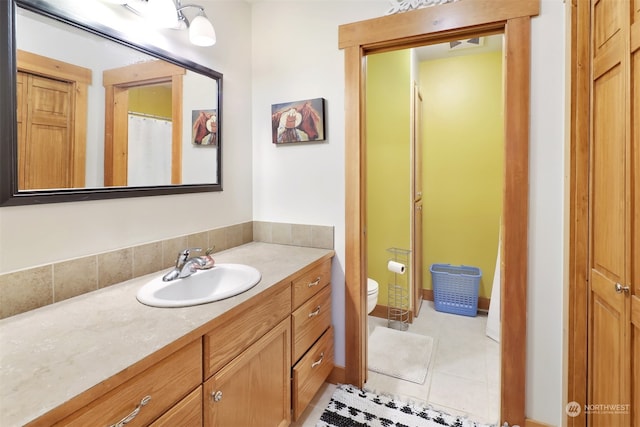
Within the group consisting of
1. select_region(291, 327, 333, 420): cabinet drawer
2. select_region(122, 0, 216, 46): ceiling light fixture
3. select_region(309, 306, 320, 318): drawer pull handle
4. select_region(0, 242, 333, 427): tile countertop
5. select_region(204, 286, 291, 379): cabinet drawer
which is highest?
select_region(122, 0, 216, 46): ceiling light fixture

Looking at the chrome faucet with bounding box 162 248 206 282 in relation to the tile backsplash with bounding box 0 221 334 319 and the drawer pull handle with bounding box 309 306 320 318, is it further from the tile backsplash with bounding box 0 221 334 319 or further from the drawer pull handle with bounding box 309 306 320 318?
the drawer pull handle with bounding box 309 306 320 318

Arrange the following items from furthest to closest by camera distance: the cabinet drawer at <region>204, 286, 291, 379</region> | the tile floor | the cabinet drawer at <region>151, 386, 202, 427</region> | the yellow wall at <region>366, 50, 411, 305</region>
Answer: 1. the yellow wall at <region>366, 50, 411, 305</region>
2. the tile floor
3. the cabinet drawer at <region>204, 286, 291, 379</region>
4. the cabinet drawer at <region>151, 386, 202, 427</region>

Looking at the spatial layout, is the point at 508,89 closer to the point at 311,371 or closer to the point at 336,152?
the point at 336,152

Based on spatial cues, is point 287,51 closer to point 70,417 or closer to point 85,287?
point 85,287

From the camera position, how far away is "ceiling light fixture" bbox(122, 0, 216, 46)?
1.35 meters

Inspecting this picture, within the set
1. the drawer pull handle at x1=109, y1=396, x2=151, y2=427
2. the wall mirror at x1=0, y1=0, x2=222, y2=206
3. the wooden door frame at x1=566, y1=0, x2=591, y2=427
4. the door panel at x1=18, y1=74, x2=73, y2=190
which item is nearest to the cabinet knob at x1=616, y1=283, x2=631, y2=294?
the wooden door frame at x1=566, y1=0, x2=591, y2=427

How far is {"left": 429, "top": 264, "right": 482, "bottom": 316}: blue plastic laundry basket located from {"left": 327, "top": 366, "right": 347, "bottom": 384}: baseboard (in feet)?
4.82

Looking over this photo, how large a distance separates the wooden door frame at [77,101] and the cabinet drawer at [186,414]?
86cm

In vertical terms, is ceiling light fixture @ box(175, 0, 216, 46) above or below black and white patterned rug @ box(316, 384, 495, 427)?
above

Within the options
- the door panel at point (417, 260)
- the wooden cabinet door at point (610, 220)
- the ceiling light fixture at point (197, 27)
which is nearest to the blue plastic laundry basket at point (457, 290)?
the door panel at point (417, 260)

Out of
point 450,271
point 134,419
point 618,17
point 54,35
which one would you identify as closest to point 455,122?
point 450,271

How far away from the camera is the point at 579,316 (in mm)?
1325

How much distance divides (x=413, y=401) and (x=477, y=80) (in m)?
2.75

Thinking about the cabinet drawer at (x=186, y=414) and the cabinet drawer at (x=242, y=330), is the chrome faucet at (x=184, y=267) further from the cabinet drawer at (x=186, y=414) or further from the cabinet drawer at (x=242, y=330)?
the cabinet drawer at (x=186, y=414)
